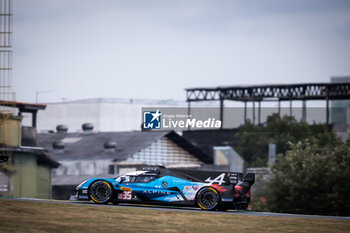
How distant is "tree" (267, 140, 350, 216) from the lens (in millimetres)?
46688

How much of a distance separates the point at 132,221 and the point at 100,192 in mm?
4413

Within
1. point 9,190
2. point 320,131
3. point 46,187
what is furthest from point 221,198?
point 320,131

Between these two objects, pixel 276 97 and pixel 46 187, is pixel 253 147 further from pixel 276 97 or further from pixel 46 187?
pixel 46 187

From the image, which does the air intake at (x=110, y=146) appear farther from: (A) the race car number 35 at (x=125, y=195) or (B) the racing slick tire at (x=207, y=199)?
(B) the racing slick tire at (x=207, y=199)

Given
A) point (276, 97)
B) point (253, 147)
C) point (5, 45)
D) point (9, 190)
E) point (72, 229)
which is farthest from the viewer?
point (253, 147)

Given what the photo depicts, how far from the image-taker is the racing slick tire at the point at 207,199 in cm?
2108

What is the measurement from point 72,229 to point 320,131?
275ft

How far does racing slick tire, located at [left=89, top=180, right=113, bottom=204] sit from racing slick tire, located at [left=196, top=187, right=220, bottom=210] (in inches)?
116

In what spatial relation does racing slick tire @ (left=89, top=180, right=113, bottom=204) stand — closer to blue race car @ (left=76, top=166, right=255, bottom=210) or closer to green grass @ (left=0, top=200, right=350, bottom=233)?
blue race car @ (left=76, top=166, right=255, bottom=210)

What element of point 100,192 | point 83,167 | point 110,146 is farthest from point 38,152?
point 100,192

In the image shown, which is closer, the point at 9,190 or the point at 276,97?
the point at 9,190

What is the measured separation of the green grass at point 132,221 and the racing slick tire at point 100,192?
124cm

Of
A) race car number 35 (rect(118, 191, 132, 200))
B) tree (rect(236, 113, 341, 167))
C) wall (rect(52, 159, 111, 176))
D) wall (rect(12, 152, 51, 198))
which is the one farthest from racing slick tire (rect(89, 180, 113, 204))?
tree (rect(236, 113, 341, 167))

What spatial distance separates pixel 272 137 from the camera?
99438 mm
